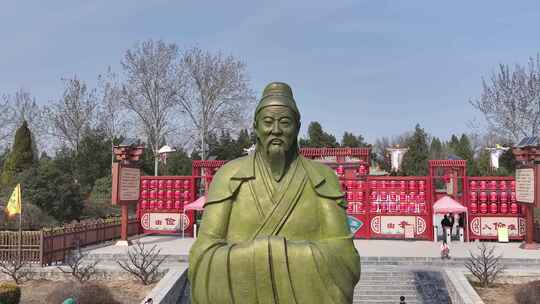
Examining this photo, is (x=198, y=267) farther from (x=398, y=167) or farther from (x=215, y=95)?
(x=398, y=167)

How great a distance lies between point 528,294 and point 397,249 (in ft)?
24.7

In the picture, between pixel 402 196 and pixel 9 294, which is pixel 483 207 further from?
pixel 9 294

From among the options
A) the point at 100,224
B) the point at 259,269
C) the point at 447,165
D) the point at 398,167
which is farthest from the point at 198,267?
the point at 398,167

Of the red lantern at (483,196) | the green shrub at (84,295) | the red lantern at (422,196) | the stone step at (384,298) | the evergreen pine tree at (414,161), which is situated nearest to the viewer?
the green shrub at (84,295)

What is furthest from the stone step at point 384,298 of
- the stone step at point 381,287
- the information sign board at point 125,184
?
the information sign board at point 125,184

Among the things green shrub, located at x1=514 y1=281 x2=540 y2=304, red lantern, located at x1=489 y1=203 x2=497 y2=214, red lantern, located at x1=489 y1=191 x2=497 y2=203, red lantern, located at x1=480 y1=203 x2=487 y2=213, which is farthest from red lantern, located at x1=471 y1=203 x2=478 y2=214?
green shrub, located at x1=514 y1=281 x2=540 y2=304

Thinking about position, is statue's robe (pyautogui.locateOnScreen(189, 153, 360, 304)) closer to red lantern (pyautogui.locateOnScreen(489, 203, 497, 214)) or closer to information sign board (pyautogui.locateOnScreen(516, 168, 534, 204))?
information sign board (pyautogui.locateOnScreen(516, 168, 534, 204))

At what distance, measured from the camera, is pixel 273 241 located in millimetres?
3607

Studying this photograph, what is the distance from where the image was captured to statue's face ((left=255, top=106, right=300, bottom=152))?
401 centimetres

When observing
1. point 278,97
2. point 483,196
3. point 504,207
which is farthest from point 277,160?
point 504,207

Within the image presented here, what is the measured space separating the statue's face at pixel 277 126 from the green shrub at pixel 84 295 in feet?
26.7

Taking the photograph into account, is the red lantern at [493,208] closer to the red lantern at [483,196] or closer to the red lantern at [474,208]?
the red lantern at [483,196]

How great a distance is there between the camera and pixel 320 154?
25.7 metres

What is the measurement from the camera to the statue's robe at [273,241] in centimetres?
362
